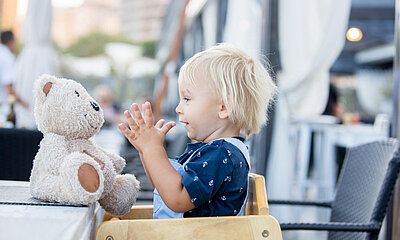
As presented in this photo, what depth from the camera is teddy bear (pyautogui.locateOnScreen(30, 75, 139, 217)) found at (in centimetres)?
101

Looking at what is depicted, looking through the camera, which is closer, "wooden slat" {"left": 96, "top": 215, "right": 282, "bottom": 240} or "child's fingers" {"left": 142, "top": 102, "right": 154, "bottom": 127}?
"wooden slat" {"left": 96, "top": 215, "right": 282, "bottom": 240}

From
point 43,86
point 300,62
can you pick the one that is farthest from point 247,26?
point 43,86

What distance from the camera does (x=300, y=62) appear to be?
11.5 ft

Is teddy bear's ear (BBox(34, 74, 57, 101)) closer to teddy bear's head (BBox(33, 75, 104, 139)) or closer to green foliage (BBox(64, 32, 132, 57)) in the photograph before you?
teddy bear's head (BBox(33, 75, 104, 139))

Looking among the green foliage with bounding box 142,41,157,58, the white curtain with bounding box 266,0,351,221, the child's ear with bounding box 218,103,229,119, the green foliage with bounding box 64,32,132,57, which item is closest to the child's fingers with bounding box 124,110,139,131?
the child's ear with bounding box 218,103,229,119

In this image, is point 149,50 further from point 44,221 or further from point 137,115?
point 44,221

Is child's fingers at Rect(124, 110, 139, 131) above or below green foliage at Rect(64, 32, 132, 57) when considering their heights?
above

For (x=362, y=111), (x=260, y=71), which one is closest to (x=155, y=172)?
(x=260, y=71)

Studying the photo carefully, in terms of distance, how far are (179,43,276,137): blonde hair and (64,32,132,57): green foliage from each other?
43.6 meters

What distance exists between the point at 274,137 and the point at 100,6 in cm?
7049

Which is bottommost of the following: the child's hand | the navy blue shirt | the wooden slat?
the wooden slat

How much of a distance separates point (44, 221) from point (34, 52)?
3767 mm

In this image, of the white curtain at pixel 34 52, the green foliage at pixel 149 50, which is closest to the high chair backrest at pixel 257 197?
the white curtain at pixel 34 52

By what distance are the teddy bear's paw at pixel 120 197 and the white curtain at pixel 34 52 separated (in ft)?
9.89
